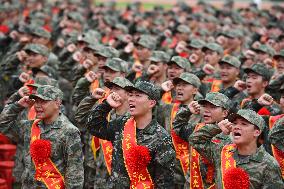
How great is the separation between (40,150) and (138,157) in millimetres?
1254

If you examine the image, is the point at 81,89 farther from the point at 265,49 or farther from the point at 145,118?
the point at 265,49

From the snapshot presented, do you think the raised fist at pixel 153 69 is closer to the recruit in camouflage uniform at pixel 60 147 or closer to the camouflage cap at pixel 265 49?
the camouflage cap at pixel 265 49

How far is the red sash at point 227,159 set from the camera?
8188mm

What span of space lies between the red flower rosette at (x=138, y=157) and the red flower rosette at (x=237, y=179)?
93 cm

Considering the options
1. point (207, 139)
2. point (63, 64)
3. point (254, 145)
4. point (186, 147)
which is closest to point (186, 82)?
point (186, 147)

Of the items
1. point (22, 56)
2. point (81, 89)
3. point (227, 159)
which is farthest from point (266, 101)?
point (22, 56)

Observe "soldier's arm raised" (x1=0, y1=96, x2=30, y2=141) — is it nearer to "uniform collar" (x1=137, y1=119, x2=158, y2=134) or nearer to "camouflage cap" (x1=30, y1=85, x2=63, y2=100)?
"camouflage cap" (x1=30, y1=85, x2=63, y2=100)

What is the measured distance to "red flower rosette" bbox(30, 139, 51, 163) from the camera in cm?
863

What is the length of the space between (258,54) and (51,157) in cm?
790

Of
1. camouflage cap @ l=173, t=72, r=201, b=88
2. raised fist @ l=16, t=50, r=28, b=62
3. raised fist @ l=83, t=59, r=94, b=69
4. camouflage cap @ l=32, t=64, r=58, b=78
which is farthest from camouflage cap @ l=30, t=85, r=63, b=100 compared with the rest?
raised fist @ l=16, t=50, r=28, b=62

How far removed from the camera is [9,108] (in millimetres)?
9828

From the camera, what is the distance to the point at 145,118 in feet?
28.1

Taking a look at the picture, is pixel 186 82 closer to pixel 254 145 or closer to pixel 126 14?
pixel 254 145

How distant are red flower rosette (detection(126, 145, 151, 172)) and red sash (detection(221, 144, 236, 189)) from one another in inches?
34.1
